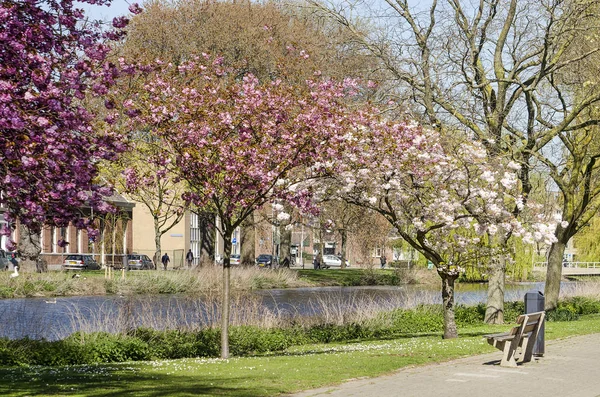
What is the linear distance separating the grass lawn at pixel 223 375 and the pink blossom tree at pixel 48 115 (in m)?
2.28

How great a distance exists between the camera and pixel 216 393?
35.8 ft

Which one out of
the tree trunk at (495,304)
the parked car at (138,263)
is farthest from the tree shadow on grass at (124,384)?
the parked car at (138,263)

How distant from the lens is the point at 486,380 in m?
12.7

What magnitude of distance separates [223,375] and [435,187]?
8.81 metres

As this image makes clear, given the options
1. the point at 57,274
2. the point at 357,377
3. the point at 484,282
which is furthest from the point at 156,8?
the point at 357,377

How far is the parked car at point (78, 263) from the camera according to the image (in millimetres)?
58344

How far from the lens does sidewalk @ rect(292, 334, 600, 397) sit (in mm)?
11375

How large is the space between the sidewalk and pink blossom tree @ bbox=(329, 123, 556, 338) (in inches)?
181

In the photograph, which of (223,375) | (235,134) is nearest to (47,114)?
(223,375)

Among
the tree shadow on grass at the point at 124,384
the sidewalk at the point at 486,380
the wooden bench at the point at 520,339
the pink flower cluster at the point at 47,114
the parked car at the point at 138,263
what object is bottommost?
the sidewalk at the point at 486,380

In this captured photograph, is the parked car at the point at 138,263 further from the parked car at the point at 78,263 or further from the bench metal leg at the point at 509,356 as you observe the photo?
the bench metal leg at the point at 509,356

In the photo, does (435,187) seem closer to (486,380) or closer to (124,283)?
(486,380)

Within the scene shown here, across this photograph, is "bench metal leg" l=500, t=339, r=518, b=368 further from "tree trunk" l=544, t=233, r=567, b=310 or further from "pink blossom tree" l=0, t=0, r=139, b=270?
"tree trunk" l=544, t=233, r=567, b=310

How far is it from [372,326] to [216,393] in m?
13.8
